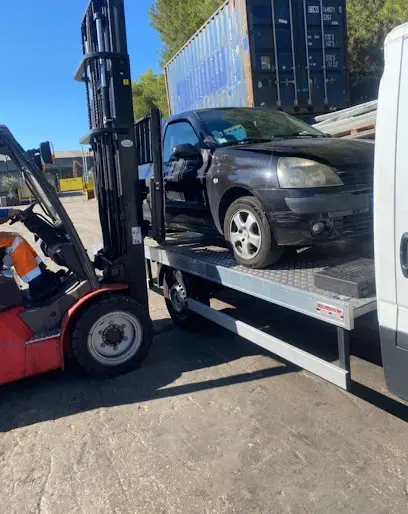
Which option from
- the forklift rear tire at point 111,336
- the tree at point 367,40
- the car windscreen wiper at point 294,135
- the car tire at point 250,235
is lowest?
the forklift rear tire at point 111,336

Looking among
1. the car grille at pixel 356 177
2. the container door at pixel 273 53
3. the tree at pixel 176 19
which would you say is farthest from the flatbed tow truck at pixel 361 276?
the tree at pixel 176 19

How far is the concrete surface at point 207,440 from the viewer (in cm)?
268

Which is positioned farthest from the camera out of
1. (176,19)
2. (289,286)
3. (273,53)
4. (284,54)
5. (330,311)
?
(176,19)

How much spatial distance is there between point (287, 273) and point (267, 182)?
750 millimetres

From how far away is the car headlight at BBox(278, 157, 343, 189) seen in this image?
3711 millimetres

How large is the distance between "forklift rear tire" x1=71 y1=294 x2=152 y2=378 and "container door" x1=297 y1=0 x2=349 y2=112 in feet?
24.7

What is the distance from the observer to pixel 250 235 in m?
4.14

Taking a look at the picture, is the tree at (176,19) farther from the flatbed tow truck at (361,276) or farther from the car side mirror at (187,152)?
the flatbed tow truck at (361,276)

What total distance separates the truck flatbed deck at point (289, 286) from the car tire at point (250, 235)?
0.30ft

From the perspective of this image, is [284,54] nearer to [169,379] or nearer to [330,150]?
[330,150]

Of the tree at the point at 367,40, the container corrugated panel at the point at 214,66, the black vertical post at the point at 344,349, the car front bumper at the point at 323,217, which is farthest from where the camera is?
the tree at the point at 367,40

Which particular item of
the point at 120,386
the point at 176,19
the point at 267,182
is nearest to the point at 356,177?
the point at 267,182

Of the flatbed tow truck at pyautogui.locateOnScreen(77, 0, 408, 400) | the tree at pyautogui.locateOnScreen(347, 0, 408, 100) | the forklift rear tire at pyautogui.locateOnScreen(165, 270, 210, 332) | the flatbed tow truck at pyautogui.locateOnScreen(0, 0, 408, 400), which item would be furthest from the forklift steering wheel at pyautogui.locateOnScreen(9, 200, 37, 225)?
the tree at pyautogui.locateOnScreen(347, 0, 408, 100)

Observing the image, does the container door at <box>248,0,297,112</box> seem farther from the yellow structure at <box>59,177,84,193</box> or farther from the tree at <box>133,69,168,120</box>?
the yellow structure at <box>59,177,84,193</box>
